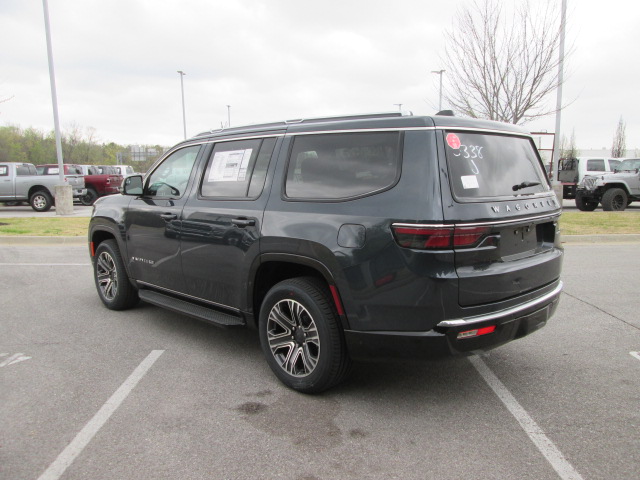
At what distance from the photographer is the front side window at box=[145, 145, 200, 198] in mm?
4512

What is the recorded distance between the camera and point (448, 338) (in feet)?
9.38

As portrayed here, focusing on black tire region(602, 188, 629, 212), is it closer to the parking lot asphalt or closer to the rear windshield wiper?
the parking lot asphalt

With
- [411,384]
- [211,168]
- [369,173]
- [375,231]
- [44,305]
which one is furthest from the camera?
[44,305]

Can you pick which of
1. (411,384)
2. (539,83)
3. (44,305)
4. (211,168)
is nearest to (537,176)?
(411,384)

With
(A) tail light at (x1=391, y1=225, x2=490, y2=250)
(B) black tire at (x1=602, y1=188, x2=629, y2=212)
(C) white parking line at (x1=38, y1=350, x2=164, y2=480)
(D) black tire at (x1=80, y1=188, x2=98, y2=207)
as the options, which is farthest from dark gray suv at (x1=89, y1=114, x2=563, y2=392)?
(D) black tire at (x1=80, y1=188, x2=98, y2=207)

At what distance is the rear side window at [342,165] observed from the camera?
10.1 ft

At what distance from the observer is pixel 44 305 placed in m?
5.79

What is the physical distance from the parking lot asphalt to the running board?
0.35m

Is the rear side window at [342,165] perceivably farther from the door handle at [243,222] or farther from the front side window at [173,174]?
the front side window at [173,174]

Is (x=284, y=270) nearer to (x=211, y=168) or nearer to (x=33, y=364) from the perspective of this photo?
(x=211, y=168)

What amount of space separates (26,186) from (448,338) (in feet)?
64.6

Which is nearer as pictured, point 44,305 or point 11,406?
point 11,406

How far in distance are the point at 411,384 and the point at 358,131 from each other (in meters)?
1.85

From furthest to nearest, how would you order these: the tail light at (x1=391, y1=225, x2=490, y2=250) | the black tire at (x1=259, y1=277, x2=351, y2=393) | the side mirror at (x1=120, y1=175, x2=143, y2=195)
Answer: the side mirror at (x1=120, y1=175, x2=143, y2=195) → the black tire at (x1=259, y1=277, x2=351, y2=393) → the tail light at (x1=391, y1=225, x2=490, y2=250)
